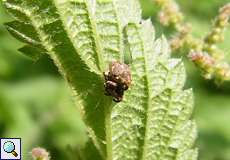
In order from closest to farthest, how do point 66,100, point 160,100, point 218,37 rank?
point 160,100
point 218,37
point 66,100

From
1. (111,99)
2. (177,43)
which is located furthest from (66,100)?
(111,99)

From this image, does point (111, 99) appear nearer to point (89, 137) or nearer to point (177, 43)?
point (89, 137)

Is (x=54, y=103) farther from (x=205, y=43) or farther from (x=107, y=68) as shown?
(x=107, y=68)

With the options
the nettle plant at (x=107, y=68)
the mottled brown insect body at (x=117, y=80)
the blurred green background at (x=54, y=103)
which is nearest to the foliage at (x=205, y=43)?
the nettle plant at (x=107, y=68)

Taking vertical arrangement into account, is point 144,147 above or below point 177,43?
below

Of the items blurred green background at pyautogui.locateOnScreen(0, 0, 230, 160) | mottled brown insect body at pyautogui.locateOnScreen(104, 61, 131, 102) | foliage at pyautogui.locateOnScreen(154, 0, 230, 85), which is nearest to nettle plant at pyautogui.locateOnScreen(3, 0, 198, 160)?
mottled brown insect body at pyautogui.locateOnScreen(104, 61, 131, 102)

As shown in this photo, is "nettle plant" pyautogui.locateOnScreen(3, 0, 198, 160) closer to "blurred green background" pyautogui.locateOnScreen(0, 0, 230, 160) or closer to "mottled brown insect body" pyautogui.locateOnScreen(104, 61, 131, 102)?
"mottled brown insect body" pyautogui.locateOnScreen(104, 61, 131, 102)
